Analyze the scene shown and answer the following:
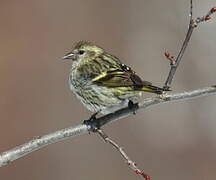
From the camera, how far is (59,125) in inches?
435

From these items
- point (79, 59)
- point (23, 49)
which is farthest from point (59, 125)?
point (79, 59)

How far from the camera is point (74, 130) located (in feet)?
13.3

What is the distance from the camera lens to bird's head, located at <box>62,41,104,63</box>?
18.4 ft

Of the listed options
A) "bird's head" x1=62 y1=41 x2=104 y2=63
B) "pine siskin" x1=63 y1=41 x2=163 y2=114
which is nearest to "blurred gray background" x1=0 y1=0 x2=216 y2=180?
"bird's head" x1=62 y1=41 x2=104 y2=63

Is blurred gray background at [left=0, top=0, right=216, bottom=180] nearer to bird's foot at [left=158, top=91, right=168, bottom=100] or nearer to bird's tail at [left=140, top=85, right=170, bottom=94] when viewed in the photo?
bird's tail at [left=140, top=85, right=170, bottom=94]

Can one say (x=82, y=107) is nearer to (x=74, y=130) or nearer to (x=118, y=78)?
(x=118, y=78)

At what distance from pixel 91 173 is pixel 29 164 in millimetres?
1030

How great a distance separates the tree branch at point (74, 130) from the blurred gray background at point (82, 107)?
5.87m

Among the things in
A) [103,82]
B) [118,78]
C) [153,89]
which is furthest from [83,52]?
[153,89]

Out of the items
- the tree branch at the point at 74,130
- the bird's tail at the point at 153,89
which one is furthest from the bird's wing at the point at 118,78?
the tree branch at the point at 74,130

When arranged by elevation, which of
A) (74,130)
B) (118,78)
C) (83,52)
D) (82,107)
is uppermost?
(82,107)

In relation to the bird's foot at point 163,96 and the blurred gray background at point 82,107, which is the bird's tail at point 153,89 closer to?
the bird's foot at point 163,96

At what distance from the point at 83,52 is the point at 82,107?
5160mm

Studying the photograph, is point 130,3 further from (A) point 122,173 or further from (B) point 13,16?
(A) point 122,173
